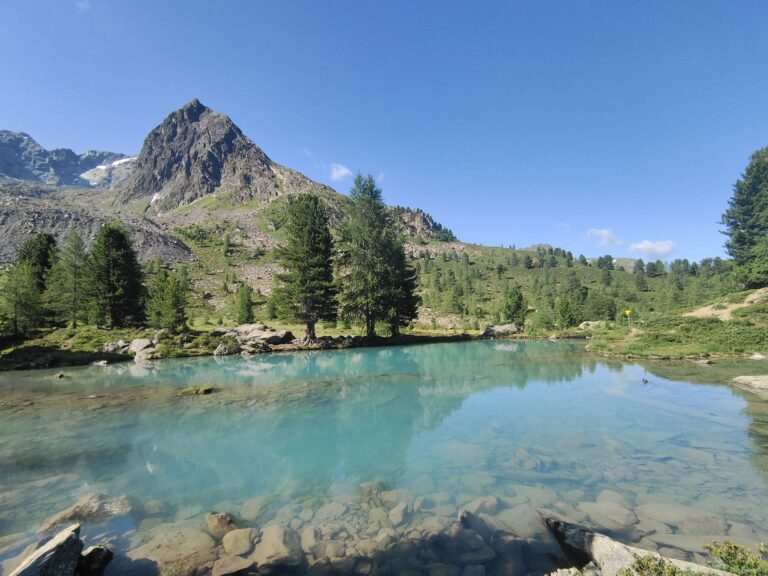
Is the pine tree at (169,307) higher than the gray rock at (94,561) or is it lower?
higher

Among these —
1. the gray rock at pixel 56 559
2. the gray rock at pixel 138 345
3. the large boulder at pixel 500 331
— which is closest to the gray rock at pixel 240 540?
the gray rock at pixel 56 559

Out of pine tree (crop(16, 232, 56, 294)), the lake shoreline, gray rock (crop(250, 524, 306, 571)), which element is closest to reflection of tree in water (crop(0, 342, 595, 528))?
gray rock (crop(250, 524, 306, 571))

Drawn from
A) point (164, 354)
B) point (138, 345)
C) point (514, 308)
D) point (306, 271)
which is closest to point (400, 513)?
point (164, 354)

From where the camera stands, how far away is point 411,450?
1158cm

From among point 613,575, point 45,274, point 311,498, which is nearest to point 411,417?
point 311,498

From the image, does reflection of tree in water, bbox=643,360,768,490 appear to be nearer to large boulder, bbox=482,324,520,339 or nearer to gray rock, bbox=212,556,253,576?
gray rock, bbox=212,556,253,576

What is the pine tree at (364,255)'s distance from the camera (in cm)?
4472

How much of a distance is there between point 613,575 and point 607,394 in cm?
1609

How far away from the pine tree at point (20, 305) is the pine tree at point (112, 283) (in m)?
4.95

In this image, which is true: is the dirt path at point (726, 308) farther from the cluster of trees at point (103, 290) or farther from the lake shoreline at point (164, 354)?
the cluster of trees at point (103, 290)

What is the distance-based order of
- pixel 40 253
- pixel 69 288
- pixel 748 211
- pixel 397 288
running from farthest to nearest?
pixel 748 211 < pixel 40 253 < pixel 397 288 < pixel 69 288

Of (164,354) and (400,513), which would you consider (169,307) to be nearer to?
(164,354)

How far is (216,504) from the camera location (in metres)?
8.25

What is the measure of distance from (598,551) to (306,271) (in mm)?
39441
